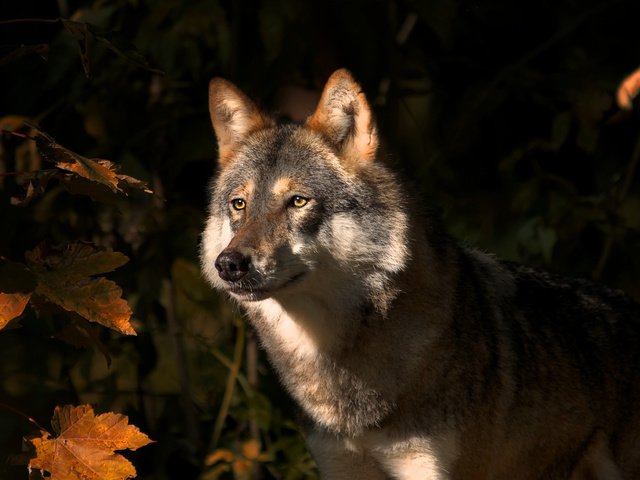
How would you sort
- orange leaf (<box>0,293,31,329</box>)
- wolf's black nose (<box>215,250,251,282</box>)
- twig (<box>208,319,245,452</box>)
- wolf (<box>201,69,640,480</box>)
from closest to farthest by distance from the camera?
orange leaf (<box>0,293,31,329</box>), wolf's black nose (<box>215,250,251,282</box>), wolf (<box>201,69,640,480</box>), twig (<box>208,319,245,452</box>)

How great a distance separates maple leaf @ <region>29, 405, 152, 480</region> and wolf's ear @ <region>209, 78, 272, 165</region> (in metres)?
1.91

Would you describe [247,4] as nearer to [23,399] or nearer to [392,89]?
[392,89]

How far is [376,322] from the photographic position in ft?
14.0

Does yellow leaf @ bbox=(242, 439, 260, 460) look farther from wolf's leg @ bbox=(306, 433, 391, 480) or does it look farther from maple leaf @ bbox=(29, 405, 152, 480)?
maple leaf @ bbox=(29, 405, 152, 480)

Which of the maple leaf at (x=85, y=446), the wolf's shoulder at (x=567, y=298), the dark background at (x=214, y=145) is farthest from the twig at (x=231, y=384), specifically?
the maple leaf at (x=85, y=446)

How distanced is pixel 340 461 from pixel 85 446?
1565 mm

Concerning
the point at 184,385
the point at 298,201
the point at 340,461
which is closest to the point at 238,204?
the point at 298,201

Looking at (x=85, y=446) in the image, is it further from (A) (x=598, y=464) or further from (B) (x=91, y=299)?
(A) (x=598, y=464)

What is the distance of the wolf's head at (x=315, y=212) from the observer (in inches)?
158

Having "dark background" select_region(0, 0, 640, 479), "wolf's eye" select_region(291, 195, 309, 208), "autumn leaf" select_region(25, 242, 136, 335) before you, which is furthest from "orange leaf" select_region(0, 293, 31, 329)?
"dark background" select_region(0, 0, 640, 479)

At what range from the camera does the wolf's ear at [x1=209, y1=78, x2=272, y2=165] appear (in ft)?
15.4

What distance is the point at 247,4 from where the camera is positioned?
609 centimetres

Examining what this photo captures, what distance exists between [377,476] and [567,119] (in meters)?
2.59

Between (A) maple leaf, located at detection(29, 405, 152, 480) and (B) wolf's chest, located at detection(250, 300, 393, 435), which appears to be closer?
(A) maple leaf, located at detection(29, 405, 152, 480)
